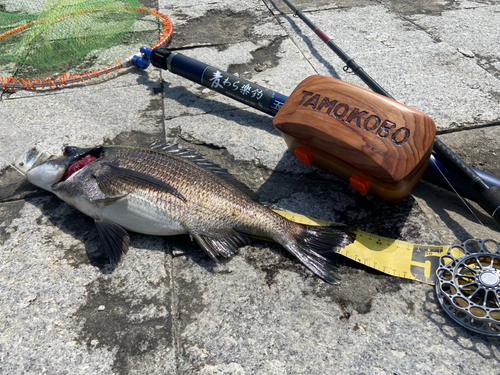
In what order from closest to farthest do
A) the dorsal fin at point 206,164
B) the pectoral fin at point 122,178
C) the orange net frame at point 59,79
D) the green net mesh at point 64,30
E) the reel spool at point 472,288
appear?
the reel spool at point 472,288 < the pectoral fin at point 122,178 < the dorsal fin at point 206,164 < the orange net frame at point 59,79 < the green net mesh at point 64,30

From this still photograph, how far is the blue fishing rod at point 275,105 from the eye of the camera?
2.22 metres

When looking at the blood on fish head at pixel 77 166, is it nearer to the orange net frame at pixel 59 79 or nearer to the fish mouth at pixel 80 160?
the fish mouth at pixel 80 160

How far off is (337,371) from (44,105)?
3.77 meters

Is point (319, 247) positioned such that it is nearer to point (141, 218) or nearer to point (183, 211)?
point (183, 211)

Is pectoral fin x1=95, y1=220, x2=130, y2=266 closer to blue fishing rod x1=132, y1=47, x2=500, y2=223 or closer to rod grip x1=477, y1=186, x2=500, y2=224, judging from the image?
blue fishing rod x1=132, y1=47, x2=500, y2=223

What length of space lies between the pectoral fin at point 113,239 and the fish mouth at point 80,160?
489mm

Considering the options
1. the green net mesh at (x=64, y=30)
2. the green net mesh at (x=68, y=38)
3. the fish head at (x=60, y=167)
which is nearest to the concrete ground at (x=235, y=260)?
the fish head at (x=60, y=167)

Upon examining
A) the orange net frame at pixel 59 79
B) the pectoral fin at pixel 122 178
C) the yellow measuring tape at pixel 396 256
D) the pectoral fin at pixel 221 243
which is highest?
the pectoral fin at pixel 122 178

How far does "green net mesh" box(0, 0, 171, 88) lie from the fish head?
83.5 inches

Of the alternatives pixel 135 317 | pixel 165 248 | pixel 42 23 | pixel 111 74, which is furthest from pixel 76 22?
pixel 135 317

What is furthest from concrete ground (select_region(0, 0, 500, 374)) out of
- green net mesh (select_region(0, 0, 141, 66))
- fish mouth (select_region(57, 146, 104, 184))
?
green net mesh (select_region(0, 0, 141, 66))

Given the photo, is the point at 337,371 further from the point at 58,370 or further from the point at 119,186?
the point at 119,186

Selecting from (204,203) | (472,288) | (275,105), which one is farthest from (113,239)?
(472,288)

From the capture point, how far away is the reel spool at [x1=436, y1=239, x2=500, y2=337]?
1838mm
